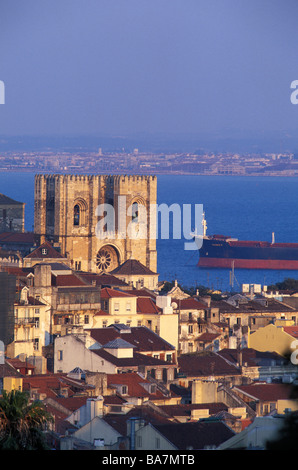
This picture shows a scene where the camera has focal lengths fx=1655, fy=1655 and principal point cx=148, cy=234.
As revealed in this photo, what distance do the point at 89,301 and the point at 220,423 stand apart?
22.5 meters

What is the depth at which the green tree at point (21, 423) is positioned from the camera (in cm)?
2627

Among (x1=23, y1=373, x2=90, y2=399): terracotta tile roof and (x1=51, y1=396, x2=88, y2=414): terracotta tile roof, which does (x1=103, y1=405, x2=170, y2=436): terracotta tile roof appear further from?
(x1=23, y1=373, x2=90, y2=399): terracotta tile roof

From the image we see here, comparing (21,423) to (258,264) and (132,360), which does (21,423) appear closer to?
(132,360)

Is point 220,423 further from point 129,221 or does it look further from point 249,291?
point 129,221

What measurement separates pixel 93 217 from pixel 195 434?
196 feet

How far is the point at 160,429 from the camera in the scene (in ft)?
97.1

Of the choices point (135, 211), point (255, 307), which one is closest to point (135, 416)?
point (255, 307)

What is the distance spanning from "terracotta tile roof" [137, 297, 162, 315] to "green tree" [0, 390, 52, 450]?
26388 millimetres

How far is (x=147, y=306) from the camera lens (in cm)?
5500

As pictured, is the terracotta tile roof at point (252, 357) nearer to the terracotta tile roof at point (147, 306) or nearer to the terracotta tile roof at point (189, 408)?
the terracotta tile roof at point (147, 306)

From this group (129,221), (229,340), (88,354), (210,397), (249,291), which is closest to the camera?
(210,397)

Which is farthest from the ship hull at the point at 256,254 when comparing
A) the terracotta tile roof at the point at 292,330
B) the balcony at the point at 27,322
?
the balcony at the point at 27,322

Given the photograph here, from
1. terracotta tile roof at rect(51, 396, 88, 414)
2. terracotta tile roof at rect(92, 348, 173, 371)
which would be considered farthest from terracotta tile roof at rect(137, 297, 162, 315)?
terracotta tile roof at rect(51, 396, 88, 414)
